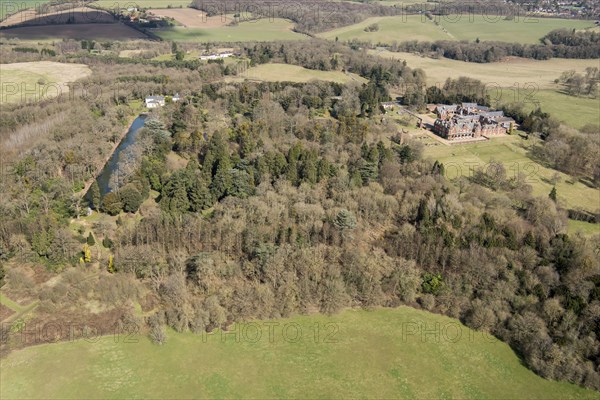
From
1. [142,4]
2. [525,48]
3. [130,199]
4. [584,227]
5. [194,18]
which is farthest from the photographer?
[142,4]

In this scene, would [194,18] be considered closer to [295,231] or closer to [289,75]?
[289,75]

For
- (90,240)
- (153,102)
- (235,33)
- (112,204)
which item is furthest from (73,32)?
(90,240)

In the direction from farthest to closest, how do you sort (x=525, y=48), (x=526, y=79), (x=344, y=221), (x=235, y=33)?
(x=235, y=33), (x=525, y=48), (x=526, y=79), (x=344, y=221)

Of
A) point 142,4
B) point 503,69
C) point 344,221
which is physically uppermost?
point 142,4

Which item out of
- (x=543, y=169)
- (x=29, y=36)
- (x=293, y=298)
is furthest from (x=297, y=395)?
(x=29, y=36)

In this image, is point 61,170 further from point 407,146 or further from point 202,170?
point 407,146

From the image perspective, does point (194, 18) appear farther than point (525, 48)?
Yes

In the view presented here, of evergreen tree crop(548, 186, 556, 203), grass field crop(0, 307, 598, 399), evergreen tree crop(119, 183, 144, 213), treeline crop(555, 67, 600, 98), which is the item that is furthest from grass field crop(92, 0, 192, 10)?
grass field crop(0, 307, 598, 399)
